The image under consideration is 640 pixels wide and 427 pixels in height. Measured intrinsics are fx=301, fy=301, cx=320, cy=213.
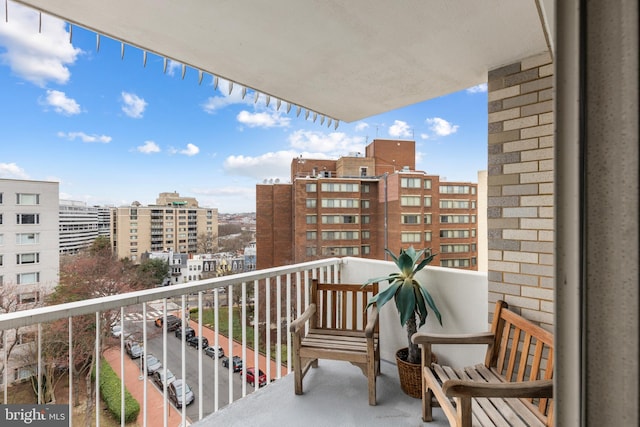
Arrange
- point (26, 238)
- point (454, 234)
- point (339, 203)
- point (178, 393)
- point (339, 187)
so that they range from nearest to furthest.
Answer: point (178, 393)
point (26, 238)
point (454, 234)
point (339, 187)
point (339, 203)

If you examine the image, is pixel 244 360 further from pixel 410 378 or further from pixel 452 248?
pixel 452 248

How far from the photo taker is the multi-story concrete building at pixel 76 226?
4.49 metres

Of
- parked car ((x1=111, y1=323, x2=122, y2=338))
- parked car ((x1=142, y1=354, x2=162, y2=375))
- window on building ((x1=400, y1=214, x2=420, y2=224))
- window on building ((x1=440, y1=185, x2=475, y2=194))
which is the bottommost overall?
parked car ((x1=142, y1=354, x2=162, y2=375))

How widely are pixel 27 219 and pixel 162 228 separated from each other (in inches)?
95.3

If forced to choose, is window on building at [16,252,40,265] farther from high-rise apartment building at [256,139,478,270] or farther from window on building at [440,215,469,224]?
window on building at [440,215,469,224]

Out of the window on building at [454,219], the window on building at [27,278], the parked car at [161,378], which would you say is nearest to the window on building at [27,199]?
the window on building at [27,278]

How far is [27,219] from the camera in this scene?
4488mm

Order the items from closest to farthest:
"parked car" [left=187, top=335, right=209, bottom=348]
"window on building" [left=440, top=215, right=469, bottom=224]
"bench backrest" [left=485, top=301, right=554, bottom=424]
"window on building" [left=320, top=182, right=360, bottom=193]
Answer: "bench backrest" [left=485, top=301, right=554, bottom=424] → "parked car" [left=187, top=335, right=209, bottom=348] → "window on building" [left=440, top=215, right=469, bottom=224] → "window on building" [left=320, top=182, right=360, bottom=193]

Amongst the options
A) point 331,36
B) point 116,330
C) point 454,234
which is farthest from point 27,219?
point 454,234

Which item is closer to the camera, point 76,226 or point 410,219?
point 76,226

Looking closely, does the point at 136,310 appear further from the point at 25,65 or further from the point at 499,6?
the point at 25,65

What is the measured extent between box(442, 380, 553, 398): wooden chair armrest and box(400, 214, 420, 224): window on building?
10.0 metres

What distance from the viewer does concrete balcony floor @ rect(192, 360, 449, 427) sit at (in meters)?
2.14

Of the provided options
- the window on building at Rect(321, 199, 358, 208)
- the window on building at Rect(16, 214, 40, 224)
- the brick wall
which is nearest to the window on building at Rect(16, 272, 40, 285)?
the window on building at Rect(16, 214, 40, 224)
